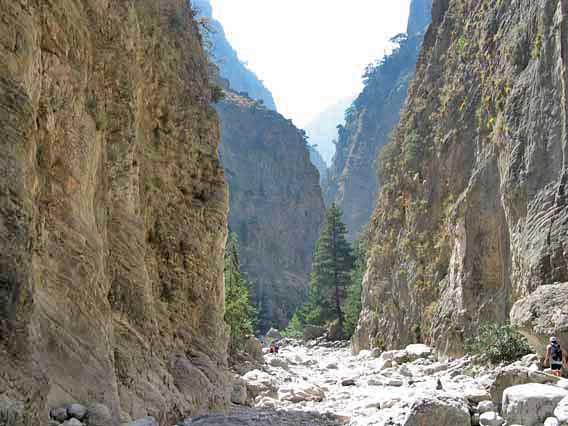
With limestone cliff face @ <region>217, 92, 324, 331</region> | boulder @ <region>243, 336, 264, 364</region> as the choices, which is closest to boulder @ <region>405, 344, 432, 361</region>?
boulder @ <region>243, 336, 264, 364</region>

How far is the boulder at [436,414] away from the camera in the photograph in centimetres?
949

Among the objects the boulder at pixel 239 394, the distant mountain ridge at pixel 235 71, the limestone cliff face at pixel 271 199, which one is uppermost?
the distant mountain ridge at pixel 235 71

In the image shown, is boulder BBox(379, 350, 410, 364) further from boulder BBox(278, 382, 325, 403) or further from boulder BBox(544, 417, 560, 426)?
boulder BBox(544, 417, 560, 426)

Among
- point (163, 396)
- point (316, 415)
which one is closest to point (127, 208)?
point (163, 396)

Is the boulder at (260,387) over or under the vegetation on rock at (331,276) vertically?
under

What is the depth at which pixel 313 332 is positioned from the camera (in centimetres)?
4569

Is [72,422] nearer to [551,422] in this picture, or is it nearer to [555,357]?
[551,422]

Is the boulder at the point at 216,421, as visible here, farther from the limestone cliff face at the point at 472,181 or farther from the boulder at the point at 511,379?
the limestone cliff face at the point at 472,181

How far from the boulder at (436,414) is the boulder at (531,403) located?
69 cm

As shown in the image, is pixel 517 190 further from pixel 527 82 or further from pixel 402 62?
pixel 402 62

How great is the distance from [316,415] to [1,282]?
393 inches

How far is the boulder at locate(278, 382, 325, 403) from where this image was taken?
56.9ft

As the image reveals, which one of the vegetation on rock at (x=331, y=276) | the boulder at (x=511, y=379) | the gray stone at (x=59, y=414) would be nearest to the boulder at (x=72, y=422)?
the gray stone at (x=59, y=414)

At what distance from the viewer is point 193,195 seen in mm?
15656
